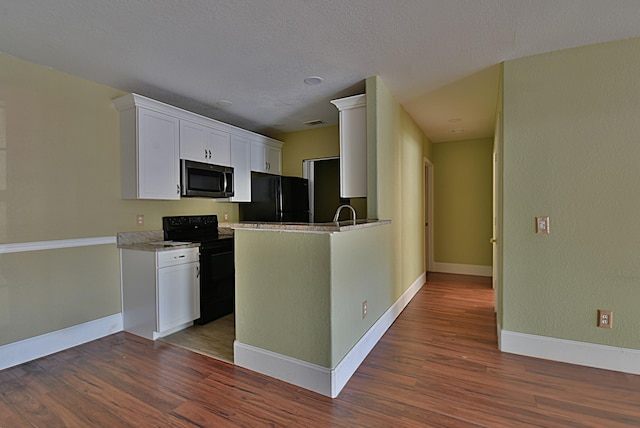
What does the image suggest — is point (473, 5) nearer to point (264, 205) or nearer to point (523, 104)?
point (523, 104)

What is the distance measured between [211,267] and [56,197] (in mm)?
1488

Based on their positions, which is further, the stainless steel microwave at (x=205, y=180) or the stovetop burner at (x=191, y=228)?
the stovetop burner at (x=191, y=228)

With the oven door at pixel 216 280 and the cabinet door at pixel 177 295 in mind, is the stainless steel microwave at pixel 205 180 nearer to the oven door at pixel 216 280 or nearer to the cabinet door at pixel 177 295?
the oven door at pixel 216 280

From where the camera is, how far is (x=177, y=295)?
3066 mm

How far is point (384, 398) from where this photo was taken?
2.00m

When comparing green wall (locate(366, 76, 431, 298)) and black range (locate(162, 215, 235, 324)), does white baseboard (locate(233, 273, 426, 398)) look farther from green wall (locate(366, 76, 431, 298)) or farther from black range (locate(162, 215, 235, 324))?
green wall (locate(366, 76, 431, 298))

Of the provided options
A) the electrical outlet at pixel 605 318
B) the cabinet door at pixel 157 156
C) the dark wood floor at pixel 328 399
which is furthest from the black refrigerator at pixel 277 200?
the electrical outlet at pixel 605 318

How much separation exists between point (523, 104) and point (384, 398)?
2468mm

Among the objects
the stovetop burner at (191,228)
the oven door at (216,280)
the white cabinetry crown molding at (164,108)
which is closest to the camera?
the white cabinetry crown molding at (164,108)

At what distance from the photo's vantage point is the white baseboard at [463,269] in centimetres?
548

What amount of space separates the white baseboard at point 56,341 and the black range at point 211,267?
808 millimetres

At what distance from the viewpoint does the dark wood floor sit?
5.93 ft

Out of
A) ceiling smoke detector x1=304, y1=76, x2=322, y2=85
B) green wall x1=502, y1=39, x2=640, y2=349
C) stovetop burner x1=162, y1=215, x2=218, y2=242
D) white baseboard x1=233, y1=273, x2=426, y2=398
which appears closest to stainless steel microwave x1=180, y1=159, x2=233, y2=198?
stovetop burner x1=162, y1=215, x2=218, y2=242

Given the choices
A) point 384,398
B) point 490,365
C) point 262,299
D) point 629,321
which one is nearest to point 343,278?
point 262,299
